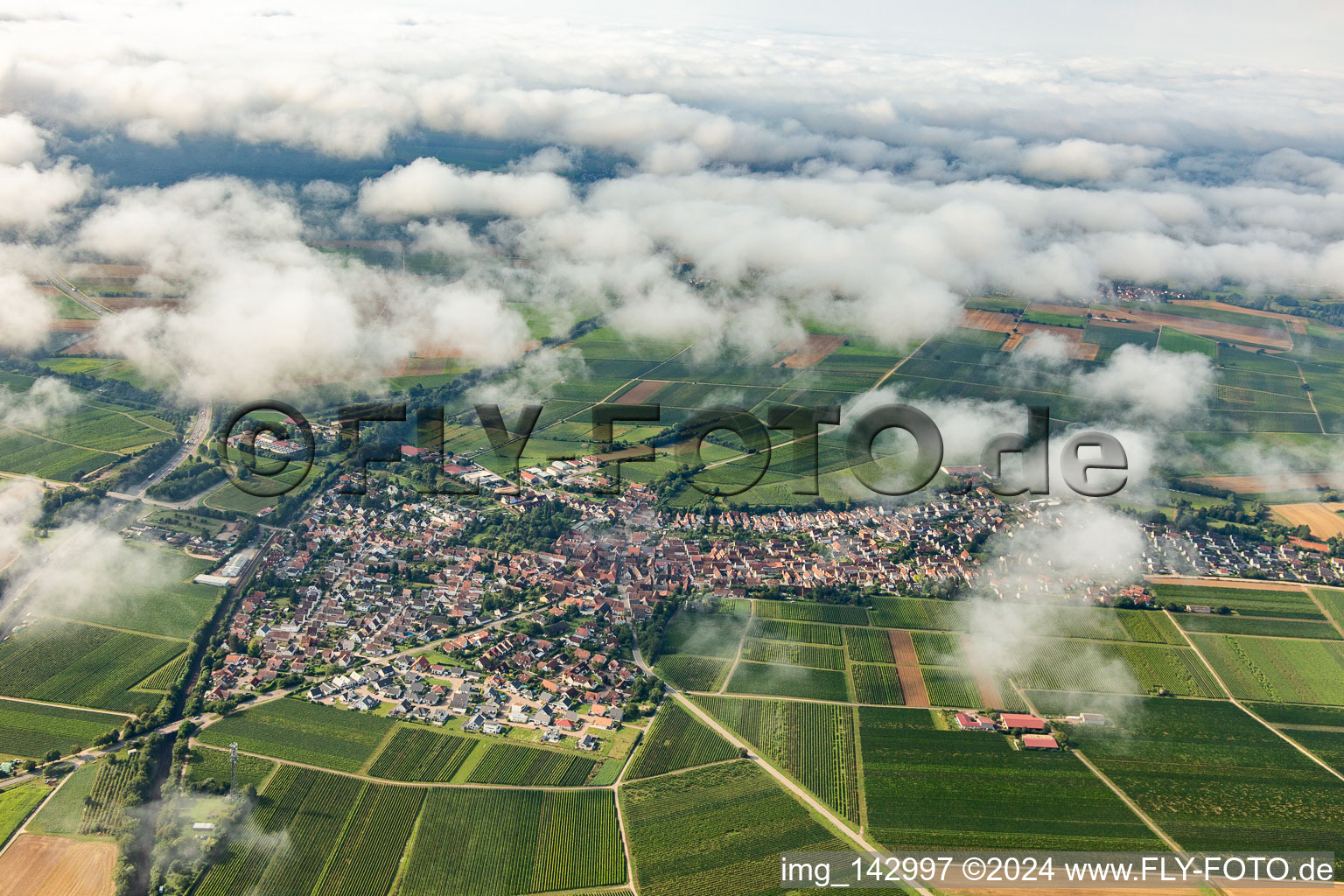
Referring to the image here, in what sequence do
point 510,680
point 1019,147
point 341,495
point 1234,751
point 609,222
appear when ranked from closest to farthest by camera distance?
1. point 1234,751
2. point 510,680
3. point 341,495
4. point 609,222
5. point 1019,147

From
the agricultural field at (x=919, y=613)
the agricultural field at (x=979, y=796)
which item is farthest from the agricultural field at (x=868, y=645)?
the agricultural field at (x=979, y=796)

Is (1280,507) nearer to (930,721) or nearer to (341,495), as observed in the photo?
(930,721)

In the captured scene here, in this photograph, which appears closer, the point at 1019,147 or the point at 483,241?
the point at 483,241

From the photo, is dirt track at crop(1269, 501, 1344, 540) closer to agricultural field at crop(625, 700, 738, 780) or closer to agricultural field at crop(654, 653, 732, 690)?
agricultural field at crop(654, 653, 732, 690)

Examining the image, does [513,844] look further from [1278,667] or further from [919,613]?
[1278,667]

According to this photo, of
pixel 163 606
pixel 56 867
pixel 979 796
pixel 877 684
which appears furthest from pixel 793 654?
pixel 163 606

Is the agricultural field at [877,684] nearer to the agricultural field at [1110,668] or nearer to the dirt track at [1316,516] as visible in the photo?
the agricultural field at [1110,668]

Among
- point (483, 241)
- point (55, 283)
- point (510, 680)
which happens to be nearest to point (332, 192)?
point (483, 241)

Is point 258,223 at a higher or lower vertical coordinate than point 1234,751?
higher
